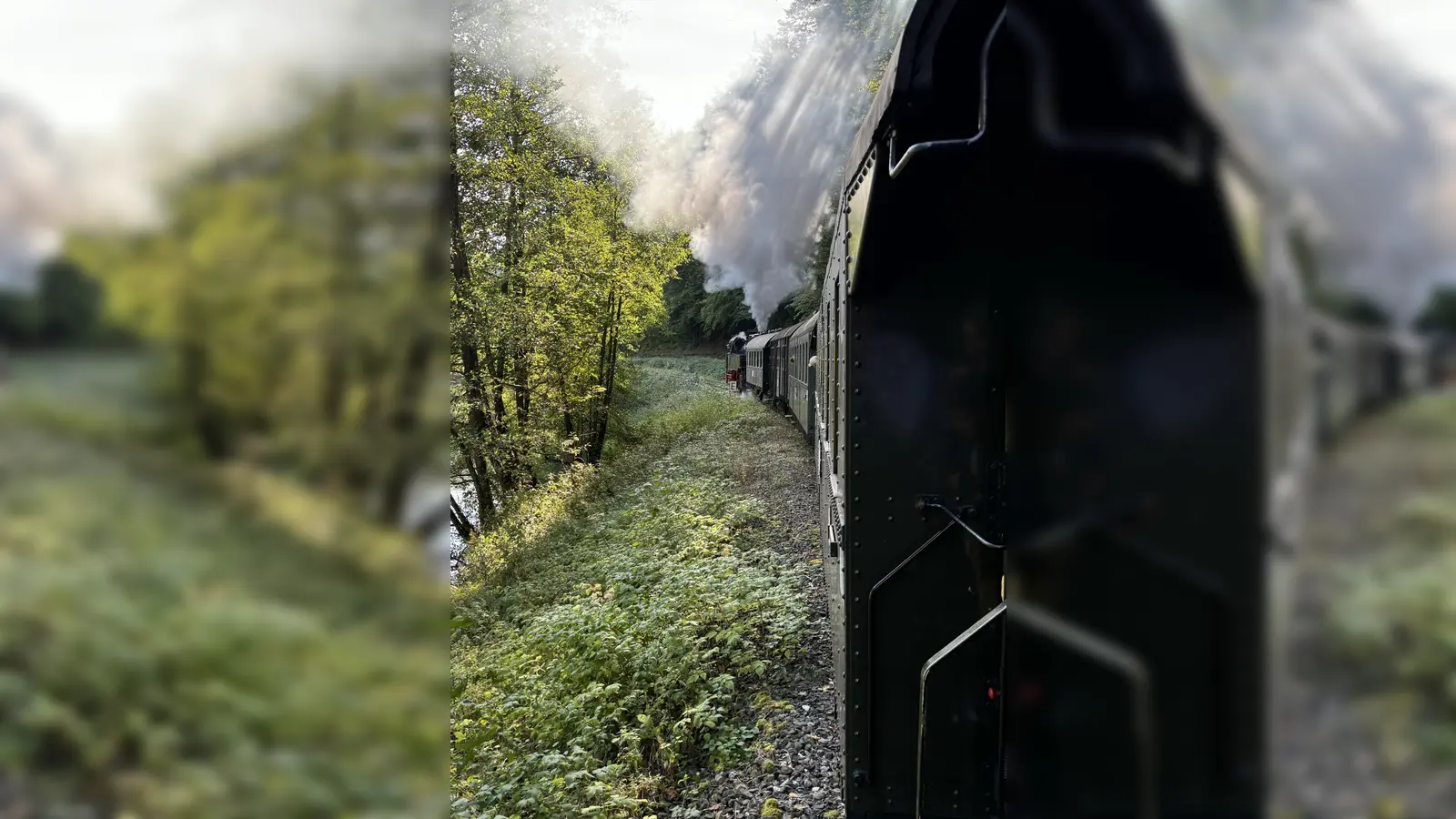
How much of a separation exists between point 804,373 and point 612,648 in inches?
227

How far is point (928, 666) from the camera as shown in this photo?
86.8 inches

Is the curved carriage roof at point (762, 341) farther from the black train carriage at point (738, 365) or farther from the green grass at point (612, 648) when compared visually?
the green grass at point (612, 648)

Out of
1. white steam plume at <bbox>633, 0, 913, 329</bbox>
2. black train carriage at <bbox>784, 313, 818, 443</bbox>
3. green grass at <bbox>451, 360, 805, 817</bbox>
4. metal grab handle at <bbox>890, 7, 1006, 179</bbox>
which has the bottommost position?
green grass at <bbox>451, 360, 805, 817</bbox>

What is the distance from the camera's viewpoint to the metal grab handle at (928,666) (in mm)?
2125

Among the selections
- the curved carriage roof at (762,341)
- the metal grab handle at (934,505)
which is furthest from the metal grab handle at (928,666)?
the curved carriage roof at (762,341)
